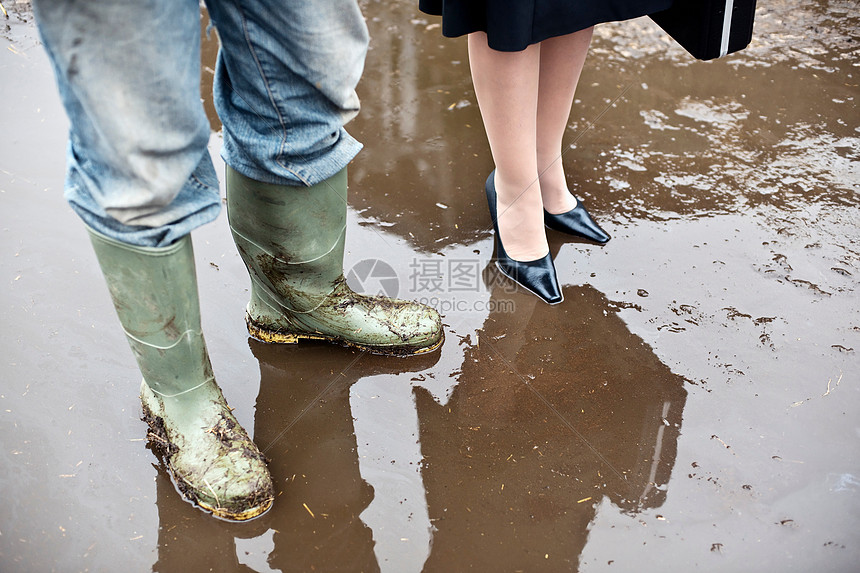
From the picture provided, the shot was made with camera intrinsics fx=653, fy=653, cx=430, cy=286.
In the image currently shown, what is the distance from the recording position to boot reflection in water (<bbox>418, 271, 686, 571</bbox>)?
1286 mm

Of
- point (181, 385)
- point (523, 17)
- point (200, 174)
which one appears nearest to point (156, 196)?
point (200, 174)

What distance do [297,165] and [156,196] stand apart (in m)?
0.33

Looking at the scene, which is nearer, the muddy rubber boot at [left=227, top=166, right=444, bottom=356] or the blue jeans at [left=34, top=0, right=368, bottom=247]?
the blue jeans at [left=34, top=0, right=368, bottom=247]

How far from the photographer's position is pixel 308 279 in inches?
61.1

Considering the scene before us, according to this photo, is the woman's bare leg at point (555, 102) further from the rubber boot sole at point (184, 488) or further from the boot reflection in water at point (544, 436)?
the rubber boot sole at point (184, 488)

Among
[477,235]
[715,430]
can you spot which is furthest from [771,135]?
[715,430]

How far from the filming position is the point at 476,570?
123cm

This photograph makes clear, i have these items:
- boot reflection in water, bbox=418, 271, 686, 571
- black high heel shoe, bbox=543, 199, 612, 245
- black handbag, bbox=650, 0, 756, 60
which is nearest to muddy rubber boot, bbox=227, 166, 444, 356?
boot reflection in water, bbox=418, 271, 686, 571

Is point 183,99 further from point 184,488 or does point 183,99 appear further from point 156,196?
point 184,488

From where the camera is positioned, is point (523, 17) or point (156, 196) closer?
point (156, 196)

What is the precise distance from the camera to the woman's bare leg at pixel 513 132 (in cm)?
153

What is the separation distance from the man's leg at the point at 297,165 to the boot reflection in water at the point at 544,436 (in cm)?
21

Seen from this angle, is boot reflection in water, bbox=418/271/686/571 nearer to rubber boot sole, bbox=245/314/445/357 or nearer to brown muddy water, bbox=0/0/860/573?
brown muddy water, bbox=0/0/860/573

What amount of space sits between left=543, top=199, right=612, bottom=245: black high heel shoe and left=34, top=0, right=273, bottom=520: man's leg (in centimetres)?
114
